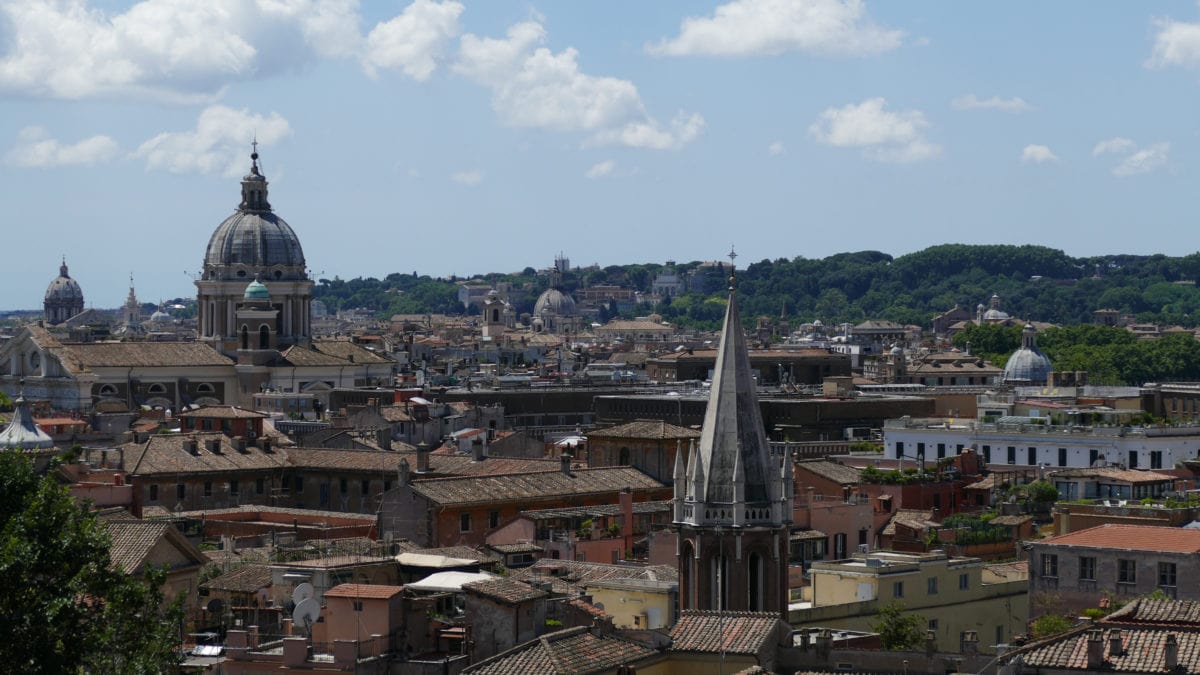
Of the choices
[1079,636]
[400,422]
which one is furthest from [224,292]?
[1079,636]

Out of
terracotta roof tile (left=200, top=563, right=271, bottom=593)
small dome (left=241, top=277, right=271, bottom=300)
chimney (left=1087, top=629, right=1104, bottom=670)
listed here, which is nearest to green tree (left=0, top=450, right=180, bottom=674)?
terracotta roof tile (left=200, top=563, right=271, bottom=593)

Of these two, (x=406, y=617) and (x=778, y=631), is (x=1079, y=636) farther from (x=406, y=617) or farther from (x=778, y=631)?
(x=406, y=617)

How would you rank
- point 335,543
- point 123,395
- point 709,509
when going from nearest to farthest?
point 709,509 → point 335,543 → point 123,395

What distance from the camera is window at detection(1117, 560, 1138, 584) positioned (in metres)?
35.7

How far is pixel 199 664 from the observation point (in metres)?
29.0

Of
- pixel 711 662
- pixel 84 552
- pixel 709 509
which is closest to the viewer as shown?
pixel 84 552

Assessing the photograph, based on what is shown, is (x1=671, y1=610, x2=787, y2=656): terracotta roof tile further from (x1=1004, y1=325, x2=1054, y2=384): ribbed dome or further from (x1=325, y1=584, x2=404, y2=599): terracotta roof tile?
(x1=1004, y1=325, x2=1054, y2=384): ribbed dome

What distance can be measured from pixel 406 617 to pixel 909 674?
5.38 m

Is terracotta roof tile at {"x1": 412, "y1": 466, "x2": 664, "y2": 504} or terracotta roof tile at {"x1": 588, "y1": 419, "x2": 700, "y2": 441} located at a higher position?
terracotta roof tile at {"x1": 588, "y1": 419, "x2": 700, "y2": 441}

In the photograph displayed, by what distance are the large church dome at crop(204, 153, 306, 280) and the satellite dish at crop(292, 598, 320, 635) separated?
291ft

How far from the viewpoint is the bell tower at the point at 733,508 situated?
33875 mm

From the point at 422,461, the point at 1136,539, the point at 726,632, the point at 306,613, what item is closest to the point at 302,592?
the point at 306,613

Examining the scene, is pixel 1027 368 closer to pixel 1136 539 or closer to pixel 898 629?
pixel 1136 539

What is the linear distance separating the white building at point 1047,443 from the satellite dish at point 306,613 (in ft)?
102
